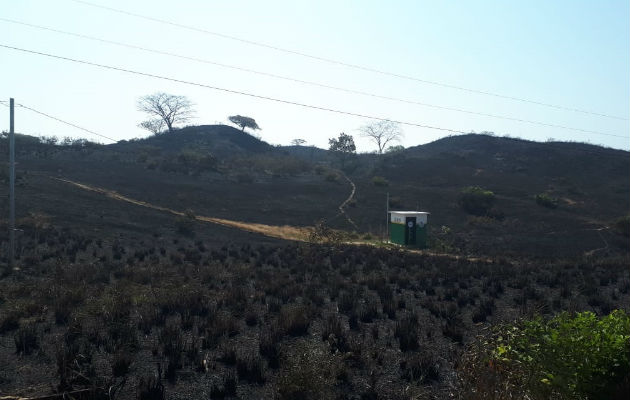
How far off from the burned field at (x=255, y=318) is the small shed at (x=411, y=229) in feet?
31.2

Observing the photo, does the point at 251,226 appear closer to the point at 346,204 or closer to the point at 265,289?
the point at 346,204

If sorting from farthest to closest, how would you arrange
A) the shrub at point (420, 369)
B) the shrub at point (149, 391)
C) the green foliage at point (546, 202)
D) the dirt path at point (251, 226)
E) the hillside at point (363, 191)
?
the green foliage at point (546, 202)
the hillside at point (363, 191)
the dirt path at point (251, 226)
the shrub at point (420, 369)
the shrub at point (149, 391)

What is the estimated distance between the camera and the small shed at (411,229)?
112ft

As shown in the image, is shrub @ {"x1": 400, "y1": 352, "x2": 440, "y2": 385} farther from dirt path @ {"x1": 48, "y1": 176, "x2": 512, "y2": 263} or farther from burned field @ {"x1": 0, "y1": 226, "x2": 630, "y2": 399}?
dirt path @ {"x1": 48, "y1": 176, "x2": 512, "y2": 263}

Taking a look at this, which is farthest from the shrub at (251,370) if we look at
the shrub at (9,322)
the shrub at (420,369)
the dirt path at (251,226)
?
the dirt path at (251,226)

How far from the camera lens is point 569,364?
5.78 m

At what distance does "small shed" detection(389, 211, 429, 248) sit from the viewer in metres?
34.2

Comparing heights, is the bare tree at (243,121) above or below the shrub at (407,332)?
above

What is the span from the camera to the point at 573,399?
5754 mm

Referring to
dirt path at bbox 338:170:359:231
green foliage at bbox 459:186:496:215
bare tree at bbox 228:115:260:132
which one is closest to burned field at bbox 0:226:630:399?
dirt path at bbox 338:170:359:231

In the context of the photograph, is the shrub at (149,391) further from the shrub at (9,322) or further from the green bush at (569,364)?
the shrub at (9,322)

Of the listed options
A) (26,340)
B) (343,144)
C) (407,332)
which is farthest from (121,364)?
(343,144)

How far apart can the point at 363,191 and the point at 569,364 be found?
174 feet

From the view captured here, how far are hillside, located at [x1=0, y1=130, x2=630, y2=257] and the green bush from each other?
29.0 m
